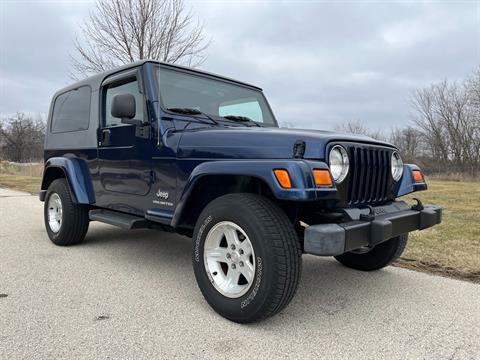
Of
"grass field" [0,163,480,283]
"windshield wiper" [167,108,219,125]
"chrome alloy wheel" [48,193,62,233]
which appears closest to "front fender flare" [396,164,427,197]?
"grass field" [0,163,480,283]

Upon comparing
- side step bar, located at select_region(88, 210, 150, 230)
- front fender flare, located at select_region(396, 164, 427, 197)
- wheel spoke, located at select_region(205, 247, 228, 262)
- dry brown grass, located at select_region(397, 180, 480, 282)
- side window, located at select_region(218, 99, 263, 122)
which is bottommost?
dry brown grass, located at select_region(397, 180, 480, 282)

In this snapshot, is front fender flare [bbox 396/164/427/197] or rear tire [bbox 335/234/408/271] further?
rear tire [bbox 335/234/408/271]

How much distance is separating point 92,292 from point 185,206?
1084 millimetres

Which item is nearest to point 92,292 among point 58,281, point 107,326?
point 58,281

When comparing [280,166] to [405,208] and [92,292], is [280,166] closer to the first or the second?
[405,208]

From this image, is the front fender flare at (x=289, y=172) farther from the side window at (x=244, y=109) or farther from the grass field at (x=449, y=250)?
the grass field at (x=449, y=250)

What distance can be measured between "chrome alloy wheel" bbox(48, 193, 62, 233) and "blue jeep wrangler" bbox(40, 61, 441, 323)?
7.7 inches

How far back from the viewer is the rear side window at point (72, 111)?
15.4ft

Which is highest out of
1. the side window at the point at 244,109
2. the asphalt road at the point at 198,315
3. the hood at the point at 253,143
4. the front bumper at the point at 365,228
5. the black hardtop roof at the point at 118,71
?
the black hardtop roof at the point at 118,71

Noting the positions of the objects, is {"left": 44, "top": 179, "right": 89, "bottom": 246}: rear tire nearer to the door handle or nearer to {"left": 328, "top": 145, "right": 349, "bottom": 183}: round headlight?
the door handle

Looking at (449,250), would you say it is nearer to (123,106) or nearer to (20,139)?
(123,106)

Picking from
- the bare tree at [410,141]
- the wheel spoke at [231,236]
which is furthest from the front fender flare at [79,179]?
the bare tree at [410,141]

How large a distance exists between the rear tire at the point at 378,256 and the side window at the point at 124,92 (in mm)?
2515

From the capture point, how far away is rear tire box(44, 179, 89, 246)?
472 cm
